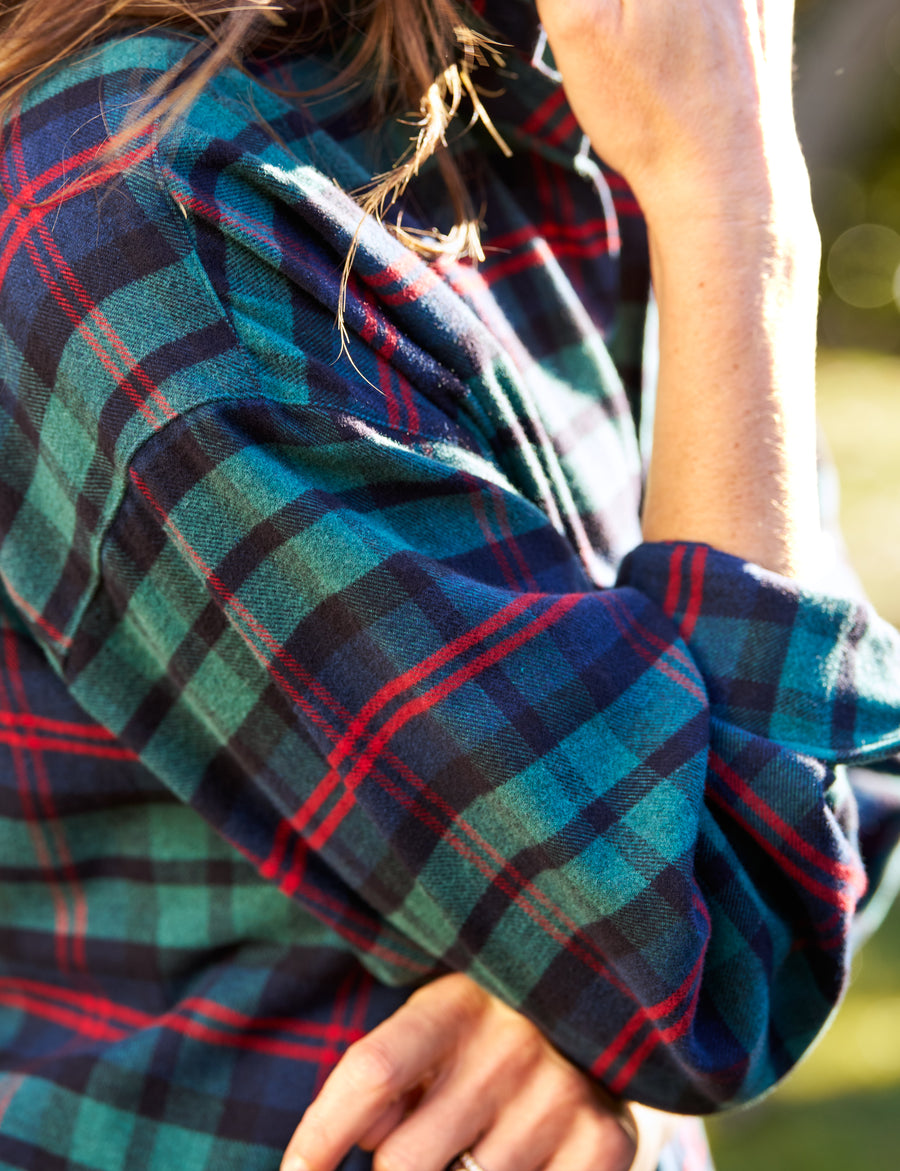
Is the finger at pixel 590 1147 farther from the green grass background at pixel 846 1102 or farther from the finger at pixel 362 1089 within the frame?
the green grass background at pixel 846 1102

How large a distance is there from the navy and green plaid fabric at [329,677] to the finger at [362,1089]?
59 mm

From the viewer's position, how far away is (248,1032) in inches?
40.6

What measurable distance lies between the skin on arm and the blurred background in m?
1.80

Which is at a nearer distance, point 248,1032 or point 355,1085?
point 355,1085

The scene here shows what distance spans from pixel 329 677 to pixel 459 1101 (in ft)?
1.61

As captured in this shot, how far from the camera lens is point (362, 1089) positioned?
93 centimetres

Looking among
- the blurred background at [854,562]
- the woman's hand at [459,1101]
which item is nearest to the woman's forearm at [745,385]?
the woman's hand at [459,1101]

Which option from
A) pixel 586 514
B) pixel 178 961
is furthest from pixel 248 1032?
pixel 586 514

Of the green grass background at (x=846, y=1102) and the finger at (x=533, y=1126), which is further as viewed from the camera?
the green grass background at (x=846, y=1102)

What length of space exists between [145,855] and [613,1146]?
0.58m

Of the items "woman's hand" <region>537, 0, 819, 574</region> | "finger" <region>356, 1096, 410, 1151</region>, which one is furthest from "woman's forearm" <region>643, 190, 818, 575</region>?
"finger" <region>356, 1096, 410, 1151</region>

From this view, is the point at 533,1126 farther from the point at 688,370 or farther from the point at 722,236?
the point at 722,236

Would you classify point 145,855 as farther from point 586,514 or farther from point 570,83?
point 570,83

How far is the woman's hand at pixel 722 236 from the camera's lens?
0.95 meters
